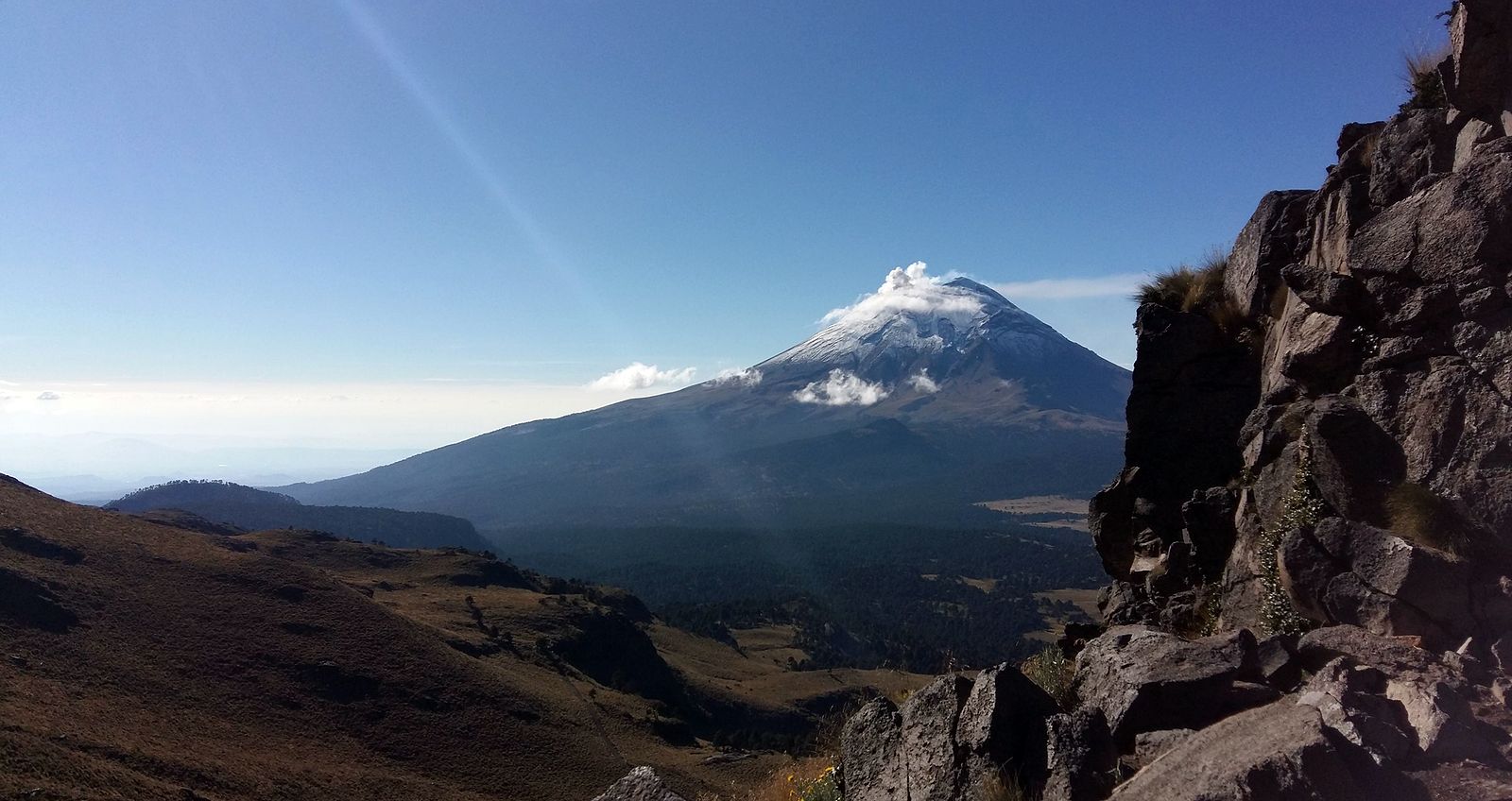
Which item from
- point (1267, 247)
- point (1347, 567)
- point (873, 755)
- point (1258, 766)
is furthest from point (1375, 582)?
point (1267, 247)

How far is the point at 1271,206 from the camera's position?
11906mm

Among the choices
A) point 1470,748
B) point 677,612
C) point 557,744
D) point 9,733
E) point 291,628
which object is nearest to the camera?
point 1470,748

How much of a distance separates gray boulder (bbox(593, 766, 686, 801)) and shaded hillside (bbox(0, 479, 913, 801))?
3511 centimetres

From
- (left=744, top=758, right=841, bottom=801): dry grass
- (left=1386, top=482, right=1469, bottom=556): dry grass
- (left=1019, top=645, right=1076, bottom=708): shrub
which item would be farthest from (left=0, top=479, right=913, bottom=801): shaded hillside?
(left=1386, top=482, right=1469, bottom=556): dry grass

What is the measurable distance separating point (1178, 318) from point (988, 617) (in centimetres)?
15175

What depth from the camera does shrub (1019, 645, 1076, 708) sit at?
350 inches

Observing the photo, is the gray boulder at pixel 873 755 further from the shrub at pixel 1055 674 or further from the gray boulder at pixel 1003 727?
the shrub at pixel 1055 674

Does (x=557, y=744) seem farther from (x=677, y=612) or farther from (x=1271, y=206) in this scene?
(x=677, y=612)

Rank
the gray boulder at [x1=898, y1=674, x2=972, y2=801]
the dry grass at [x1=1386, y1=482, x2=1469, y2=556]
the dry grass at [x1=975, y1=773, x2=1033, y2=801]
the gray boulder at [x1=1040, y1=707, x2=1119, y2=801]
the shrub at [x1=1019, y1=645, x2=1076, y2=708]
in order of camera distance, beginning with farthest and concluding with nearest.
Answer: the shrub at [x1=1019, y1=645, x2=1076, y2=708] < the gray boulder at [x1=898, y1=674, x2=972, y2=801] < the dry grass at [x1=1386, y1=482, x2=1469, y2=556] < the dry grass at [x1=975, y1=773, x2=1033, y2=801] < the gray boulder at [x1=1040, y1=707, x2=1119, y2=801]

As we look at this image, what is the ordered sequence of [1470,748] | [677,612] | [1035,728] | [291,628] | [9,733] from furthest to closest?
[677,612] → [291,628] → [9,733] → [1035,728] → [1470,748]

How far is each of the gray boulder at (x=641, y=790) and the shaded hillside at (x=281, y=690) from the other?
35113 mm

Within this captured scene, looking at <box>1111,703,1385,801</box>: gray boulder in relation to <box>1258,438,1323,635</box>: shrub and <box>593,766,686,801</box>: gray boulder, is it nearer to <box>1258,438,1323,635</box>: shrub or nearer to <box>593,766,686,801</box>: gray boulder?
<box>1258,438,1323,635</box>: shrub

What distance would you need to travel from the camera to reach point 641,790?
352 inches

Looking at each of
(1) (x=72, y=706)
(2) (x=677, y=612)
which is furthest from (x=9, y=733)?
(2) (x=677, y=612)
